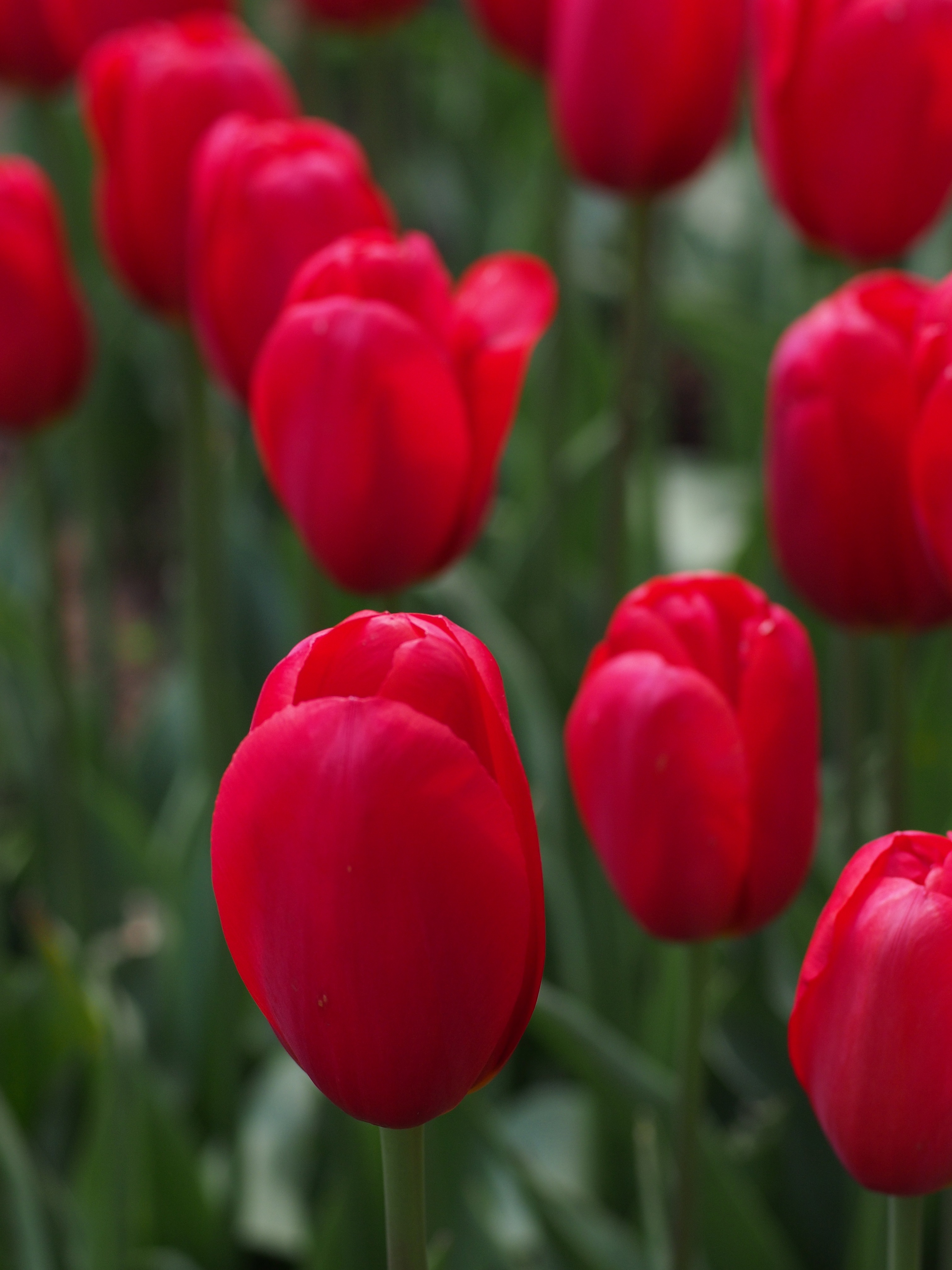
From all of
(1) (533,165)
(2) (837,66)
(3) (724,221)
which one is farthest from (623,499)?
(3) (724,221)

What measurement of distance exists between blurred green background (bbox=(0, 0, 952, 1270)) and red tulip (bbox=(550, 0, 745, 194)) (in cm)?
11

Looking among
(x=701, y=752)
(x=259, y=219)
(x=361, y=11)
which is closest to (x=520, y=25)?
(x=361, y=11)

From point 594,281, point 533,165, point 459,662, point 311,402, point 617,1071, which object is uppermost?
point 459,662

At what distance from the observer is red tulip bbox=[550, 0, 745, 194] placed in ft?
3.01

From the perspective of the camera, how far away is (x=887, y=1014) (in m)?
0.42

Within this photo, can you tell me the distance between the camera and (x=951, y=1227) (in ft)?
2.37

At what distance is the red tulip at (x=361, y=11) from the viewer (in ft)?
4.55

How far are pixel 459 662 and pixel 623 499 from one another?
0.64 meters

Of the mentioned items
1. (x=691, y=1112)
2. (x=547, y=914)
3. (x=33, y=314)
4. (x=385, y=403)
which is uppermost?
(x=385, y=403)

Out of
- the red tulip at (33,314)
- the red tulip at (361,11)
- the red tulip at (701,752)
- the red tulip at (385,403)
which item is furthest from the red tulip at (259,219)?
the red tulip at (361,11)

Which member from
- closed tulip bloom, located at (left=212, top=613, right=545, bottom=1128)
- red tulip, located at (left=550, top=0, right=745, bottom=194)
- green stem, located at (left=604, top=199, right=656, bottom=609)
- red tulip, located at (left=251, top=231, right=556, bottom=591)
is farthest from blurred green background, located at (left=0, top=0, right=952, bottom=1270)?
closed tulip bloom, located at (left=212, top=613, right=545, bottom=1128)

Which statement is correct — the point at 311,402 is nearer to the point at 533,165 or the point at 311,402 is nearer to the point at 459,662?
the point at 459,662

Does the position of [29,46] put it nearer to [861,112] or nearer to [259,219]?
[259,219]

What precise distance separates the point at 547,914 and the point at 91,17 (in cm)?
77
